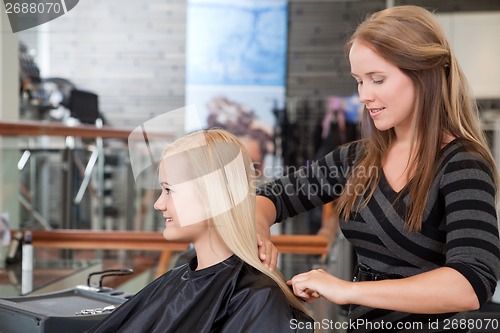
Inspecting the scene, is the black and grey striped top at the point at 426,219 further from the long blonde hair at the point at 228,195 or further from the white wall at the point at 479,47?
the white wall at the point at 479,47

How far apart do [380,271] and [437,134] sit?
29 centimetres

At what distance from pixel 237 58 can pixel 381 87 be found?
5953 millimetres

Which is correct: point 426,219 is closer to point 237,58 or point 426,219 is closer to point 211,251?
point 211,251

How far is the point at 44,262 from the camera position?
8.42 ft

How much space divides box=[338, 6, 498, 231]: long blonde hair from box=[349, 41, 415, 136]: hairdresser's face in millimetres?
12

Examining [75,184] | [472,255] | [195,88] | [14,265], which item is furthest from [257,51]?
[472,255]

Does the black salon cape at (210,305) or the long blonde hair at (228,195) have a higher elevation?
the long blonde hair at (228,195)

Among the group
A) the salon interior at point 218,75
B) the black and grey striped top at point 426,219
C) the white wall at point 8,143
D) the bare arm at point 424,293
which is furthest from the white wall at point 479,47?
the bare arm at point 424,293

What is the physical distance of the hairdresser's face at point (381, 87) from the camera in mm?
1184

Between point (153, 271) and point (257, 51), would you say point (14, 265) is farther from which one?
point (257, 51)

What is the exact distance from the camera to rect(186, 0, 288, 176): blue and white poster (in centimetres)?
702

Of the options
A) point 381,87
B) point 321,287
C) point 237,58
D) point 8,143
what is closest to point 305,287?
point 321,287

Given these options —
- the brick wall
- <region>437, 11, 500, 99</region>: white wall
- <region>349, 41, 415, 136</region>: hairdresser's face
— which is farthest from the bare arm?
the brick wall

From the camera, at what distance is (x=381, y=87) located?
3.89ft
